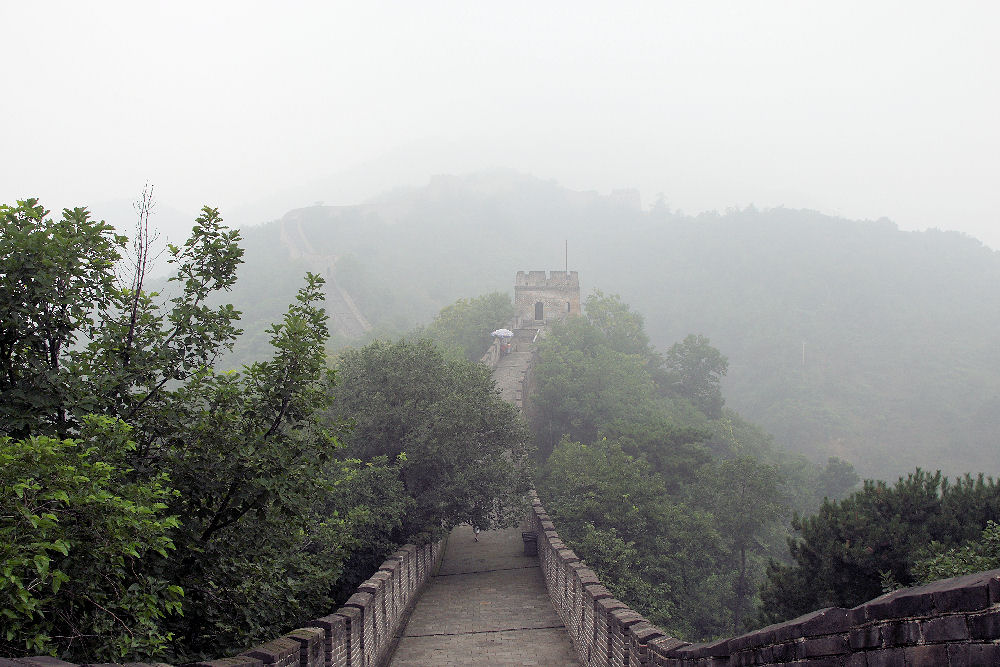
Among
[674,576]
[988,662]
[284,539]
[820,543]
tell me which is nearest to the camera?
[988,662]

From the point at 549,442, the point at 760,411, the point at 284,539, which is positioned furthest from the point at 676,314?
the point at 284,539

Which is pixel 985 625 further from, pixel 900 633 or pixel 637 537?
pixel 637 537

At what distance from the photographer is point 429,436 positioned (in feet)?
53.4

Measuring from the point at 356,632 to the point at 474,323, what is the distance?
36.1 meters

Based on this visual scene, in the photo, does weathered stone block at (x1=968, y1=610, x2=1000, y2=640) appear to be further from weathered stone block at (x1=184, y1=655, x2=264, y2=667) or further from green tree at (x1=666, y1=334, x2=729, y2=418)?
green tree at (x1=666, y1=334, x2=729, y2=418)

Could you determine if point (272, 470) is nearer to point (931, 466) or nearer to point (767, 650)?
point (767, 650)

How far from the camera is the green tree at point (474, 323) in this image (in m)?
43.6

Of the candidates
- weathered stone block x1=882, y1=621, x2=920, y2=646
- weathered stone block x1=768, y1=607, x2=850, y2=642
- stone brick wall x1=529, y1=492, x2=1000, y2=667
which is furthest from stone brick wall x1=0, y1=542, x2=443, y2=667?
weathered stone block x1=882, y1=621, x2=920, y2=646

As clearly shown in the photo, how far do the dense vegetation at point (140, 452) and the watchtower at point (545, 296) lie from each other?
4397cm

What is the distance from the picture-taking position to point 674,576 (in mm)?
21125

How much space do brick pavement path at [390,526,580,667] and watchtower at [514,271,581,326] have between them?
34.4m

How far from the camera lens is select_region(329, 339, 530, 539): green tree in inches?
639

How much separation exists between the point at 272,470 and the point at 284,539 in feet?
4.81

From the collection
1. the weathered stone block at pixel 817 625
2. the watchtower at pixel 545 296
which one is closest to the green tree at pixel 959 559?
the weathered stone block at pixel 817 625
